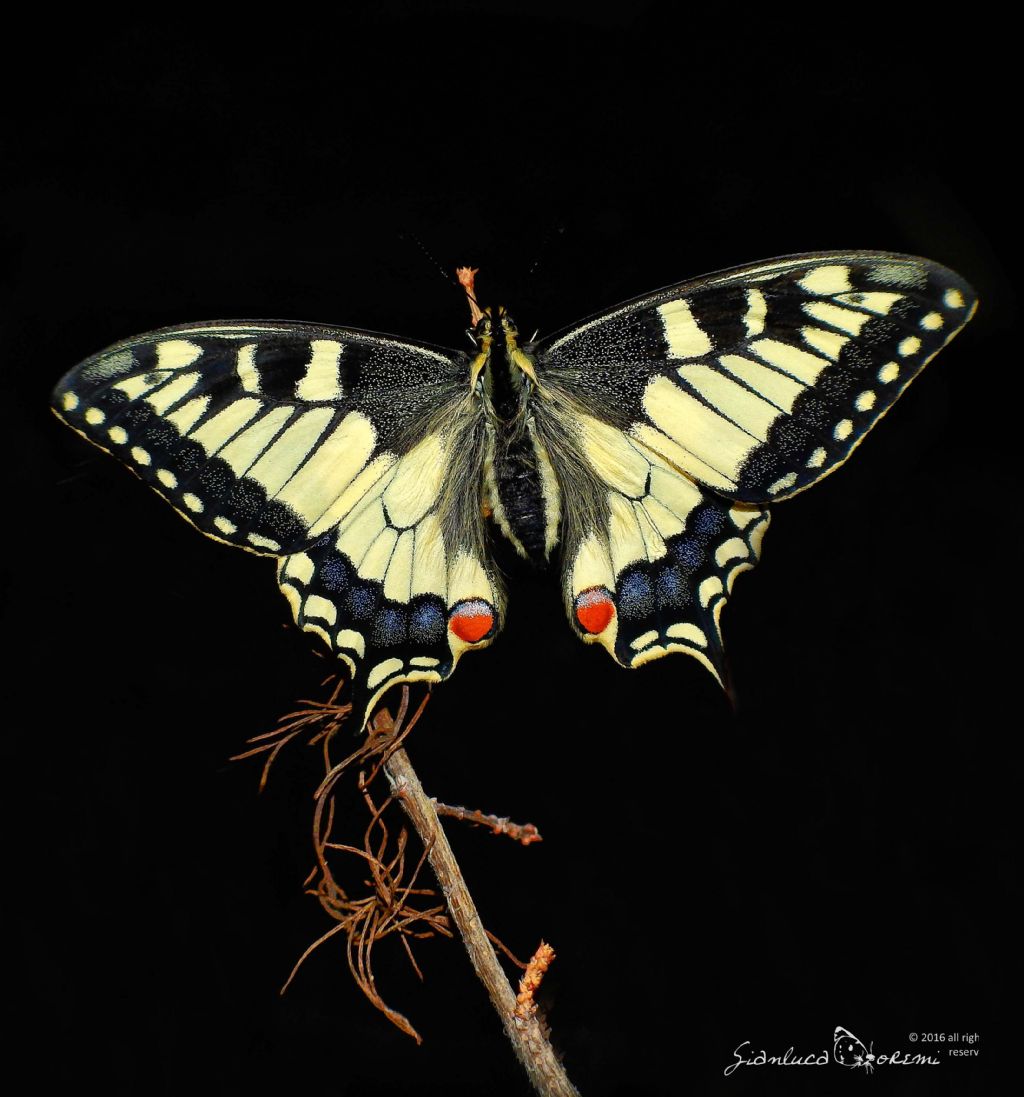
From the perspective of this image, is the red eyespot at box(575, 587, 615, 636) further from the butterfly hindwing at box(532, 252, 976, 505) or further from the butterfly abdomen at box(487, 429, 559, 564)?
the butterfly hindwing at box(532, 252, 976, 505)

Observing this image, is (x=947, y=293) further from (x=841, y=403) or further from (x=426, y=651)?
(x=426, y=651)

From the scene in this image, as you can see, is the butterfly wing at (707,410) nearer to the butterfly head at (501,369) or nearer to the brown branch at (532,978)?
the butterfly head at (501,369)

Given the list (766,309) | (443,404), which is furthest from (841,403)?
(443,404)

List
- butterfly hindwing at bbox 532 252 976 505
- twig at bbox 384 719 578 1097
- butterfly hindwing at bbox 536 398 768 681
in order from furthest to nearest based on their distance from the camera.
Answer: butterfly hindwing at bbox 536 398 768 681 → butterfly hindwing at bbox 532 252 976 505 → twig at bbox 384 719 578 1097

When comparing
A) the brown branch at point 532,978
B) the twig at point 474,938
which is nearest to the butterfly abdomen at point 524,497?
the twig at point 474,938

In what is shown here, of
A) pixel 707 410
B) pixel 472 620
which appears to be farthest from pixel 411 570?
pixel 707 410

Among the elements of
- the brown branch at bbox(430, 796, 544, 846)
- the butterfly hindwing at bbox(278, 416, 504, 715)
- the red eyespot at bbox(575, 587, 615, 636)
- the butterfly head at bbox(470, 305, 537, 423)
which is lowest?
the brown branch at bbox(430, 796, 544, 846)

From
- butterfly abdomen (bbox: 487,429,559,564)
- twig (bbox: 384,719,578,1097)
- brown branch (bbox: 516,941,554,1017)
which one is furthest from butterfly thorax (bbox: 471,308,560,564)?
brown branch (bbox: 516,941,554,1017)
